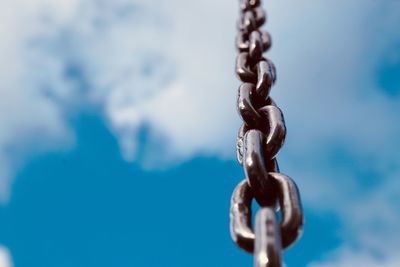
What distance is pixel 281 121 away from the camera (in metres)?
0.94

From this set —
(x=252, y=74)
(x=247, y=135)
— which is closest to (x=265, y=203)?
(x=247, y=135)

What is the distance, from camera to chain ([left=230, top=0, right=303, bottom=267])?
0.67 metres

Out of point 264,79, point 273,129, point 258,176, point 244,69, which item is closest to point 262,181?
point 258,176

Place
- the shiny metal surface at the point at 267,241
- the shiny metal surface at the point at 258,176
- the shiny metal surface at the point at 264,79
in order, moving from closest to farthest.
A: the shiny metal surface at the point at 267,241 → the shiny metal surface at the point at 258,176 → the shiny metal surface at the point at 264,79

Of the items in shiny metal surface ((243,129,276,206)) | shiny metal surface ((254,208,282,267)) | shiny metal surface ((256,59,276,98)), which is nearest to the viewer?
shiny metal surface ((254,208,282,267))

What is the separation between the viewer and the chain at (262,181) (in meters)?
0.67

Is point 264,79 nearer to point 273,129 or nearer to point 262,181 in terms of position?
point 273,129

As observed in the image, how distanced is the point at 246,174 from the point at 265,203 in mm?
54

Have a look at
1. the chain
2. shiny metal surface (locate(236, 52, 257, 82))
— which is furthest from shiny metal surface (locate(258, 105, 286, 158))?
shiny metal surface (locate(236, 52, 257, 82))

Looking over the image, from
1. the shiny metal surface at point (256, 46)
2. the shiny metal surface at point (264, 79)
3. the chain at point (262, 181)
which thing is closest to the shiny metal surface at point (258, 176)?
the chain at point (262, 181)

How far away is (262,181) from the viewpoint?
808 mm

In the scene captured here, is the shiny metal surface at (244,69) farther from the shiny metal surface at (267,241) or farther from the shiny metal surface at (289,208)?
the shiny metal surface at (267,241)

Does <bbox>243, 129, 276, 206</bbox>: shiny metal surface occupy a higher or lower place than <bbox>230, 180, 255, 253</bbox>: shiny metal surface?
higher

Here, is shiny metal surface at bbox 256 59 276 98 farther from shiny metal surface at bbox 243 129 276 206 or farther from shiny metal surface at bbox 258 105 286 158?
shiny metal surface at bbox 243 129 276 206
